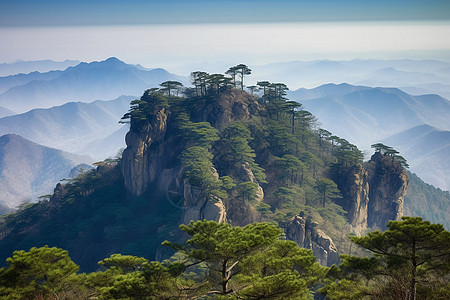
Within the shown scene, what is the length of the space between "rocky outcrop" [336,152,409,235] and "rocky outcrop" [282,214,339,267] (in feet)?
34.3

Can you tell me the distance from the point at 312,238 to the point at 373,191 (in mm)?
19743

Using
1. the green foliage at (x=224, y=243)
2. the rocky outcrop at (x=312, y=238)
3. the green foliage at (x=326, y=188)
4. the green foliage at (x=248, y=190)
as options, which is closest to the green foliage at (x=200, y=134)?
the green foliage at (x=248, y=190)

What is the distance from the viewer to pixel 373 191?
5097 cm

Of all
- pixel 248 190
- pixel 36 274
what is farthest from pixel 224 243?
pixel 248 190

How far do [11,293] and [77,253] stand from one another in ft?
110

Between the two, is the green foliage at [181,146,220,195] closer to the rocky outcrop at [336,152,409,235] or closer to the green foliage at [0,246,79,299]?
the rocky outcrop at [336,152,409,235]

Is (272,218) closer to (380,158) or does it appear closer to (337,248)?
(337,248)

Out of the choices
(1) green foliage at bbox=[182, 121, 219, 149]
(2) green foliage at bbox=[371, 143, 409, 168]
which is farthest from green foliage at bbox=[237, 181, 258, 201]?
(2) green foliage at bbox=[371, 143, 409, 168]

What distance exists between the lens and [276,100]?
52656mm

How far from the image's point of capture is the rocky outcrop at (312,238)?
34594mm

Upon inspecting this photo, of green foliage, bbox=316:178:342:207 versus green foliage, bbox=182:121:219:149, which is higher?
green foliage, bbox=182:121:219:149

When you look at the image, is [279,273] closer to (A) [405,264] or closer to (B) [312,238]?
(A) [405,264]

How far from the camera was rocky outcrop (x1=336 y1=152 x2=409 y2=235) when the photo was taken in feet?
151

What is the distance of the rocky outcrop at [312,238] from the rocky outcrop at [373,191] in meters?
10.5
